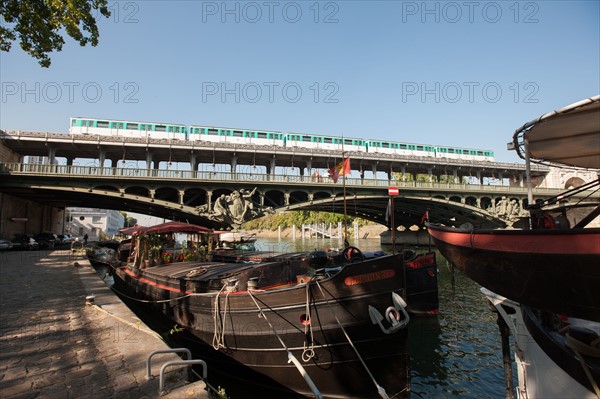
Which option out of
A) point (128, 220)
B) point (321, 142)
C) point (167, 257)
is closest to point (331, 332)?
point (167, 257)

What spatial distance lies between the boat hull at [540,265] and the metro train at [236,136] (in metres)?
25.1

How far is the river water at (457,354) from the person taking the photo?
811 cm

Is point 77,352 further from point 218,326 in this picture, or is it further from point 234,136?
point 234,136

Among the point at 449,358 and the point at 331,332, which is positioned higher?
the point at 331,332

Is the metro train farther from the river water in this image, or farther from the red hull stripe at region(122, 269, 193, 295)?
the red hull stripe at region(122, 269, 193, 295)

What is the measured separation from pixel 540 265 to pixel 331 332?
12.8ft

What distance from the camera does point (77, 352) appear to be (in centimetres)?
567

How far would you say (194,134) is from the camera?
36562mm

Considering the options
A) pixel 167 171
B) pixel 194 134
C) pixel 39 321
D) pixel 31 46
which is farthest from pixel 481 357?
pixel 194 134

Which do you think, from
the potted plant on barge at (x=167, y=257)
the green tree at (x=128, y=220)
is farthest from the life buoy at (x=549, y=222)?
the green tree at (x=128, y=220)

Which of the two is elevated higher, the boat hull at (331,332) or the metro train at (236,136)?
the metro train at (236,136)

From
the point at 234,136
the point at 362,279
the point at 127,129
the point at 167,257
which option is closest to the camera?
the point at 362,279

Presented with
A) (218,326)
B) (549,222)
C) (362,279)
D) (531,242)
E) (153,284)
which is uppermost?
(549,222)

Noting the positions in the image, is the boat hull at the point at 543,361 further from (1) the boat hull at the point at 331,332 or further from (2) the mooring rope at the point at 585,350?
(1) the boat hull at the point at 331,332
